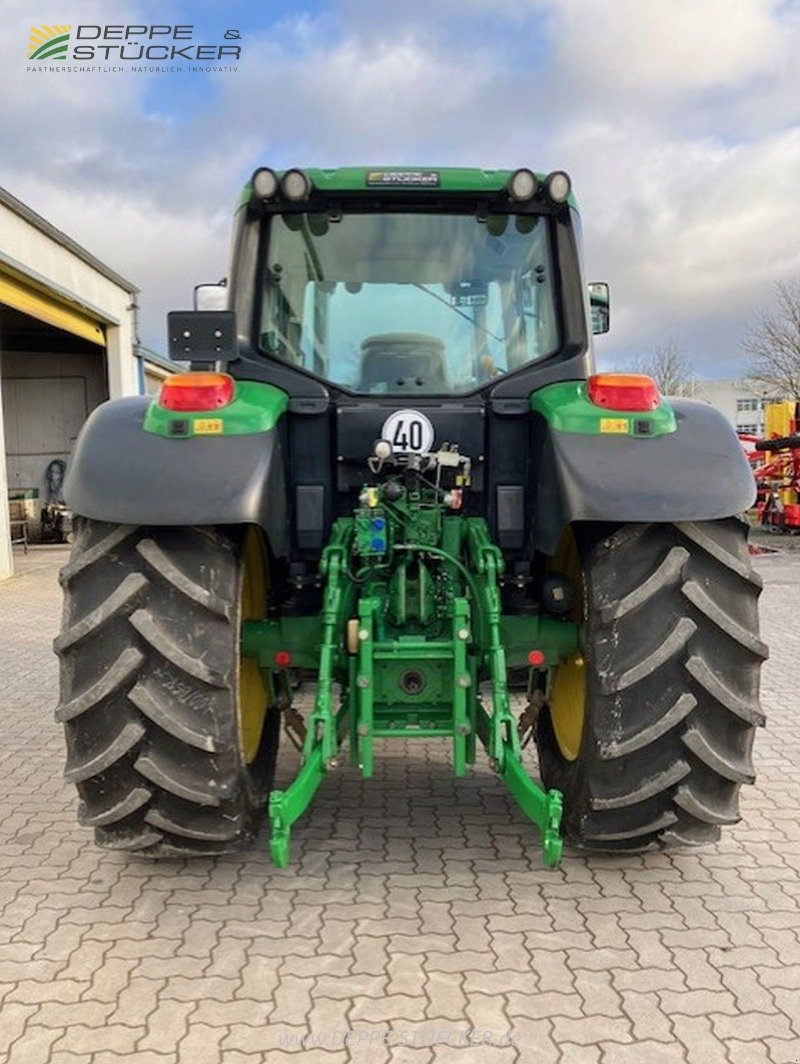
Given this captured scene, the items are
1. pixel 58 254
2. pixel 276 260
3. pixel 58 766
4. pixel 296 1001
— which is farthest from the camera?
pixel 58 254

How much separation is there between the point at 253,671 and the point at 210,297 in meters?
1.55

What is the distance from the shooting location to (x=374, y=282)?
11.8 feet

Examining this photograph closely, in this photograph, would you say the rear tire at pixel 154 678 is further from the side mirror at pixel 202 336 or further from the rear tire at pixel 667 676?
the rear tire at pixel 667 676

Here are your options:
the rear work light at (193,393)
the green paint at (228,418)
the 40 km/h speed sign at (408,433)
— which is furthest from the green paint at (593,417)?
the rear work light at (193,393)

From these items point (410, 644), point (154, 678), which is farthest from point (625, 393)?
point (154, 678)

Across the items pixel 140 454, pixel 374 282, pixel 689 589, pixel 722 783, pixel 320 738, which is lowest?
pixel 722 783

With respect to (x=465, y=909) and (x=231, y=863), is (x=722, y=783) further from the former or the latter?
(x=231, y=863)

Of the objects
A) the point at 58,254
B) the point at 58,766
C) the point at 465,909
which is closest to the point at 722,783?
the point at 465,909

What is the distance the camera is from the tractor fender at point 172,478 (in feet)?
9.04

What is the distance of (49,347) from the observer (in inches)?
747

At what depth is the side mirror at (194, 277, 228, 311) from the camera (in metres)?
3.60

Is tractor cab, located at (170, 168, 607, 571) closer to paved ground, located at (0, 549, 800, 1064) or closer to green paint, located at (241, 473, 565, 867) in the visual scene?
green paint, located at (241, 473, 565, 867)

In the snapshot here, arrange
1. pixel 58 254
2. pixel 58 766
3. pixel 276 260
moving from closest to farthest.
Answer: pixel 276 260 < pixel 58 766 < pixel 58 254

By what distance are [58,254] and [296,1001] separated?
13.6 meters
